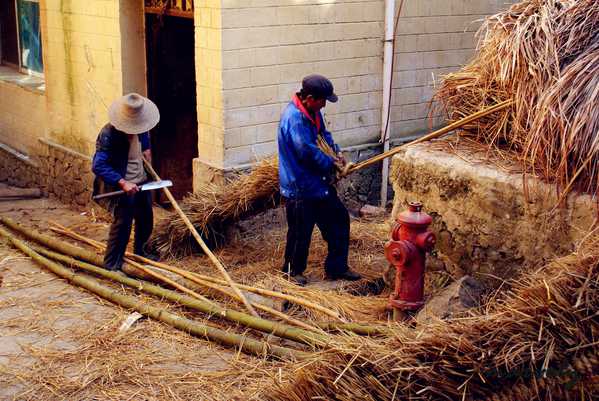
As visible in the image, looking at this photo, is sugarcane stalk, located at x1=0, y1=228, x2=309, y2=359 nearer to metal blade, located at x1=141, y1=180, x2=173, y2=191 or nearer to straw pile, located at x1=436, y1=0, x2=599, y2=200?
metal blade, located at x1=141, y1=180, x2=173, y2=191

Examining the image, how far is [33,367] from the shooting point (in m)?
5.86

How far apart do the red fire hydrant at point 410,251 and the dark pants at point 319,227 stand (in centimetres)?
149

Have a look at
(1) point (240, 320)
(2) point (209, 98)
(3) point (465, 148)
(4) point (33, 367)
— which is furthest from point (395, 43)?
(4) point (33, 367)

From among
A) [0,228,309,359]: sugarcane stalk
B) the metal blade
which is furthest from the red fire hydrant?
the metal blade

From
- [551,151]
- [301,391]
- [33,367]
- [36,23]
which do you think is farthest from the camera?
[36,23]

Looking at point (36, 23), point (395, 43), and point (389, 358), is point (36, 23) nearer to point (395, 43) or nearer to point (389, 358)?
point (395, 43)

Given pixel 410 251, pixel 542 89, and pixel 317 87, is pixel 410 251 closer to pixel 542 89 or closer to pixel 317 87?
pixel 542 89

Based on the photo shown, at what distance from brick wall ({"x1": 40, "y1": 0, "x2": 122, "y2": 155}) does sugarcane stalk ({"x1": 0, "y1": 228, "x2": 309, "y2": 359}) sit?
222 cm

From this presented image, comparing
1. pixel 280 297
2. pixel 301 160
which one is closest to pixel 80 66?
pixel 301 160

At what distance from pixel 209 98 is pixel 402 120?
2644 millimetres

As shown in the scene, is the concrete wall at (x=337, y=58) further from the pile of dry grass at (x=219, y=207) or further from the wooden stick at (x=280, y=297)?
the wooden stick at (x=280, y=297)

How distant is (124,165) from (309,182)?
183cm

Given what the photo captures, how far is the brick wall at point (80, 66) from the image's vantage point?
30.8 feet

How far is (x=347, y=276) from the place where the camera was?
716 centimetres
